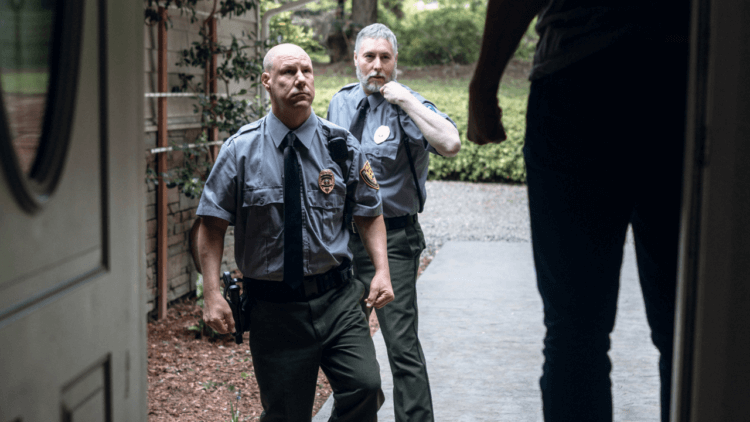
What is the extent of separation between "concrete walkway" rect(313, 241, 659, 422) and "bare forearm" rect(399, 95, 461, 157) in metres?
1.38

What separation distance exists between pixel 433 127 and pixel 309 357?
132 centimetres

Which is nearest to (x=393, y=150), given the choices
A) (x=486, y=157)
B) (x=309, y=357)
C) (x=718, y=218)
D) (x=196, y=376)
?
(x=309, y=357)

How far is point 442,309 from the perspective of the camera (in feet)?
19.8

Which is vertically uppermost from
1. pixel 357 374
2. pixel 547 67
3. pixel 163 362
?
pixel 547 67

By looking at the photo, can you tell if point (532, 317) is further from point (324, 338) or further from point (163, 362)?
point (324, 338)

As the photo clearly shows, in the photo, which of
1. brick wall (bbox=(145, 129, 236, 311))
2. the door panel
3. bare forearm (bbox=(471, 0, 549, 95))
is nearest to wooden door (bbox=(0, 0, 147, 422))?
the door panel

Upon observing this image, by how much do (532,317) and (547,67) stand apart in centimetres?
430

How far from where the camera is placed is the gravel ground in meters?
10.2

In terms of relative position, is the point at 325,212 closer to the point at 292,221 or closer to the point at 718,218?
the point at 292,221

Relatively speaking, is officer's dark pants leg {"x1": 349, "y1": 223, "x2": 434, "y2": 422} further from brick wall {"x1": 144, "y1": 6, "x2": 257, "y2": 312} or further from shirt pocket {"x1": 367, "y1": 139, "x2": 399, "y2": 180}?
brick wall {"x1": 144, "y1": 6, "x2": 257, "y2": 312}

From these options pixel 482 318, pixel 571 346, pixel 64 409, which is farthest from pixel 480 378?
pixel 64 409

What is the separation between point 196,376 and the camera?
4.77 meters

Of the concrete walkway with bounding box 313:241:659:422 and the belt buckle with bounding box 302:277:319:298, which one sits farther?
the concrete walkway with bounding box 313:241:659:422

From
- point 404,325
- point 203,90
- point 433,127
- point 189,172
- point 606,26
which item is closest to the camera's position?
point 606,26
